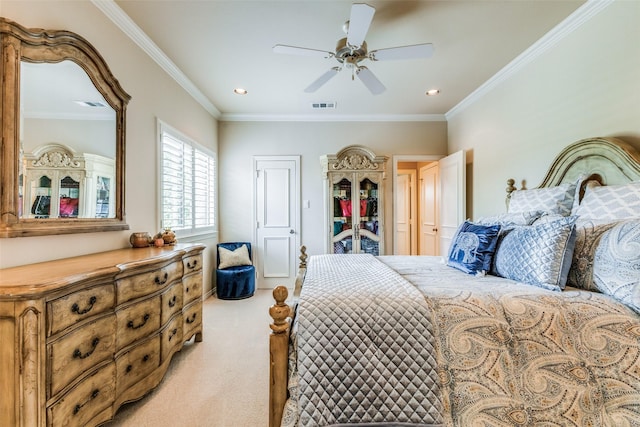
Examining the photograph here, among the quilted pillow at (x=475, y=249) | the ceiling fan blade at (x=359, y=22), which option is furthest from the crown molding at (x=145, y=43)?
the quilted pillow at (x=475, y=249)

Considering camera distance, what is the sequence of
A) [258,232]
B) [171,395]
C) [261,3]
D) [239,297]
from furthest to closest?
[258,232]
[239,297]
[261,3]
[171,395]

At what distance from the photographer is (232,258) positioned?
3947mm

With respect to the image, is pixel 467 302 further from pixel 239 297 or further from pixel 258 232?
pixel 258 232

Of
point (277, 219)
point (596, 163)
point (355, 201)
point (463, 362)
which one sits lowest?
point (463, 362)

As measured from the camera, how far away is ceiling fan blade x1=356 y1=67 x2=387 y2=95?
2371mm

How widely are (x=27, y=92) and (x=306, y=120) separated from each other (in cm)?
334

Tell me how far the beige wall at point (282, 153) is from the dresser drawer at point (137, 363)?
263 cm

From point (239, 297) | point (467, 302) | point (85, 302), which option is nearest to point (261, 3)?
point (85, 302)

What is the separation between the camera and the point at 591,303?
1348mm

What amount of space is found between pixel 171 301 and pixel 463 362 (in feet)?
6.31

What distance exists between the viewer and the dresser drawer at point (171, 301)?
1.92 metres

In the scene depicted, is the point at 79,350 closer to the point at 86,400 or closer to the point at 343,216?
the point at 86,400

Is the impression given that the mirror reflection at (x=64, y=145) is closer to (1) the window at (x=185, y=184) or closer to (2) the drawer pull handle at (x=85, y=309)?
(2) the drawer pull handle at (x=85, y=309)

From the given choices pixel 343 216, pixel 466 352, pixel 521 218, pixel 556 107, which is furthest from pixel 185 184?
pixel 556 107
